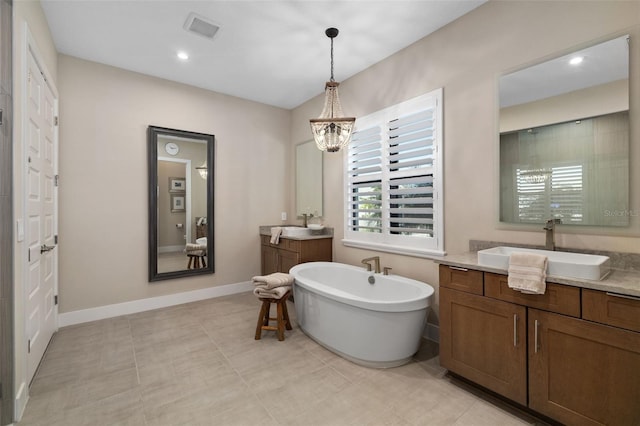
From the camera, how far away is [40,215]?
2475mm

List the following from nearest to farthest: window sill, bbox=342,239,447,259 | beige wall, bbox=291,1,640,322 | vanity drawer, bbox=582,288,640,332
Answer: vanity drawer, bbox=582,288,640,332 < beige wall, bbox=291,1,640,322 < window sill, bbox=342,239,447,259

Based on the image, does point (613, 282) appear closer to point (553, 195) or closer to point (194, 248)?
point (553, 195)

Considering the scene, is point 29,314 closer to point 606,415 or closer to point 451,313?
point 451,313

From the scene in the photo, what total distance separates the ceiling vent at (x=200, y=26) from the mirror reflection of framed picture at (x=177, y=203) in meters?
2.03

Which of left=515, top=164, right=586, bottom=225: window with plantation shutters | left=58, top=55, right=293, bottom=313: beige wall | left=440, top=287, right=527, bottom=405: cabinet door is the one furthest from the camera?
left=58, top=55, right=293, bottom=313: beige wall

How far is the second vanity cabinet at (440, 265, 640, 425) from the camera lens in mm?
1444

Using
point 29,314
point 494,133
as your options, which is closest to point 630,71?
point 494,133

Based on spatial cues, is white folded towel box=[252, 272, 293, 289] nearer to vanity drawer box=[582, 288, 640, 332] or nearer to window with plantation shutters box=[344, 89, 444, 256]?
window with plantation shutters box=[344, 89, 444, 256]

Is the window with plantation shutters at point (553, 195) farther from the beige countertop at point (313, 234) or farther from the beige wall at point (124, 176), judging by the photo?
the beige wall at point (124, 176)

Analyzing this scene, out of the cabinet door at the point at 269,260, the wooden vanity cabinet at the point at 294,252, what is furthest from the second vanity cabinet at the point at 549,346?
the cabinet door at the point at 269,260

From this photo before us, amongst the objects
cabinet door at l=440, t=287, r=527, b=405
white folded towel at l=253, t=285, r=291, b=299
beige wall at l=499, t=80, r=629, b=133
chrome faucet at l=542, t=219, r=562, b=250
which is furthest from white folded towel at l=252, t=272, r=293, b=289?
beige wall at l=499, t=80, r=629, b=133

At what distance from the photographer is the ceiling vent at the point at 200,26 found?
8.72 ft

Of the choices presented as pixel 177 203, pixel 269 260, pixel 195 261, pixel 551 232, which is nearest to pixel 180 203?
pixel 177 203

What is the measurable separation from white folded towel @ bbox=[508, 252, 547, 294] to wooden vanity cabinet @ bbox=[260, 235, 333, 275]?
2.51m
